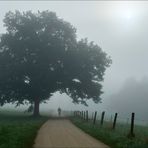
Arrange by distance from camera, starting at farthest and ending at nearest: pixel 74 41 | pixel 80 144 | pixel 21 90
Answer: pixel 74 41 < pixel 21 90 < pixel 80 144

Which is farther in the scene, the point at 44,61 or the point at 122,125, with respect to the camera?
the point at 44,61

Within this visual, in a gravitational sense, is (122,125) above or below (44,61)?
below

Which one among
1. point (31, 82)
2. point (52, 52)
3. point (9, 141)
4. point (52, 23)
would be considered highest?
point (52, 23)

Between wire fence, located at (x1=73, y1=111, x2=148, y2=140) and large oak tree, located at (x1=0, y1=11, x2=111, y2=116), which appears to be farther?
large oak tree, located at (x1=0, y1=11, x2=111, y2=116)

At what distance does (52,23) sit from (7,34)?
846 centimetres

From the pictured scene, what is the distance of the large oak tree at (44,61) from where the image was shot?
69438 millimetres

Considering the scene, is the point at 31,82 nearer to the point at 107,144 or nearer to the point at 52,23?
the point at 52,23

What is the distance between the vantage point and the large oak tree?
228 ft

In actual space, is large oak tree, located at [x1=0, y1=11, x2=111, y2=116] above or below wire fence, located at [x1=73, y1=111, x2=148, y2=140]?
above

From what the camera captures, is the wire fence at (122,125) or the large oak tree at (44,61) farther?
the large oak tree at (44,61)

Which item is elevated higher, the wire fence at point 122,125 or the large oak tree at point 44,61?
the large oak tree at point 44,61

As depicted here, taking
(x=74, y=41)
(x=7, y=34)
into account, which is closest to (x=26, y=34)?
(x=7, y=34)

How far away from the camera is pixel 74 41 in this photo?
7419 cm

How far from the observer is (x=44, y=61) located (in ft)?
229
